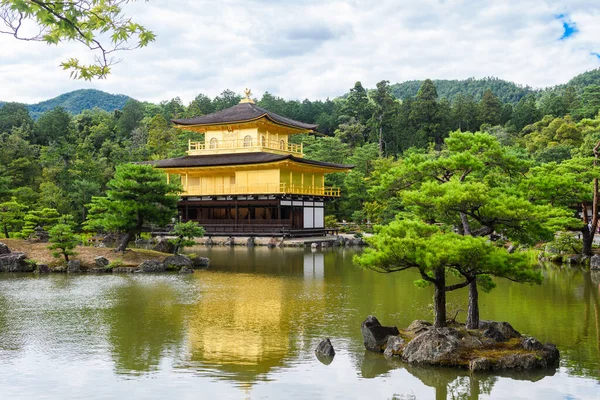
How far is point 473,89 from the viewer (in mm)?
123375

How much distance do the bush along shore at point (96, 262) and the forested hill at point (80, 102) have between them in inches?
4358

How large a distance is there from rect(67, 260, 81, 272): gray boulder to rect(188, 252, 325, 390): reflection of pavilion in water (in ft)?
15.5

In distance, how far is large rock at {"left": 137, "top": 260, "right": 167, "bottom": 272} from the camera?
19625 millimetres

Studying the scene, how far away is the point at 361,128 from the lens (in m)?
63.3

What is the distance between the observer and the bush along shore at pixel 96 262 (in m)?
19.5

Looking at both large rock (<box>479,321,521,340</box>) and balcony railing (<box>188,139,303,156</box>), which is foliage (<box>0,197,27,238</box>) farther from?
large rock (<box>479,321,521,340</box>)

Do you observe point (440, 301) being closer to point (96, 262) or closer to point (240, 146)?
point (96, 262)

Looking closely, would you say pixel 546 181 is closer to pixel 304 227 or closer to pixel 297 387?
pixel 297 387

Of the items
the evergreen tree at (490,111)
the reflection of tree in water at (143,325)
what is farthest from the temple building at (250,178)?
the evergreen tree at (490,111)


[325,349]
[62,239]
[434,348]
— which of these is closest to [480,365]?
[434,348]

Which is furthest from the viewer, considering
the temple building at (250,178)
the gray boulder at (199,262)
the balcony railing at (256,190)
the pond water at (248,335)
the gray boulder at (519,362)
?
the temple building at (250,178)

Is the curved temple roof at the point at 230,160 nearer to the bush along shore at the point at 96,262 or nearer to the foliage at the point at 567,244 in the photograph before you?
the bush along shore at the point at 96,262

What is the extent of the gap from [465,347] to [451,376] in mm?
923

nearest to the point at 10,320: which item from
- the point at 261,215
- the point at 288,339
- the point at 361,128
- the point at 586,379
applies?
the point at 288,339
